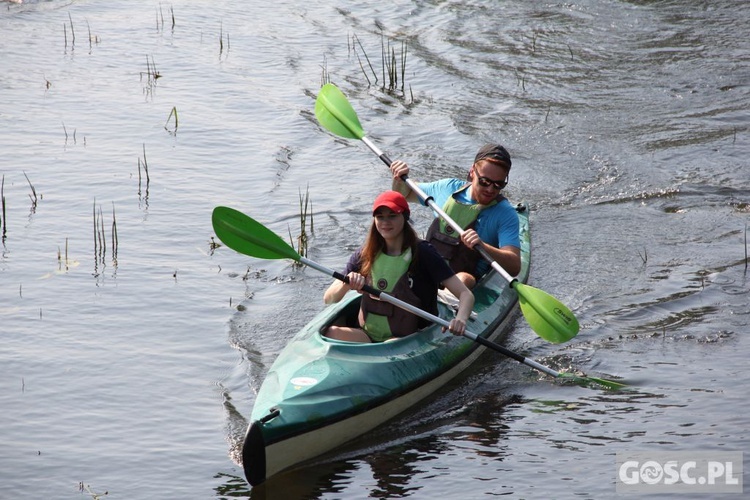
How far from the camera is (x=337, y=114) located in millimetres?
7578

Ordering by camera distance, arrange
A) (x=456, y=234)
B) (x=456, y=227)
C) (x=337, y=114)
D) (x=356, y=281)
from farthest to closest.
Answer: (x=337, y=114), (x=456, y=234), (x=456, y=227), (x=356, y=281)

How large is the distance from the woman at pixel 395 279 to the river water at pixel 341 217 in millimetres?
510

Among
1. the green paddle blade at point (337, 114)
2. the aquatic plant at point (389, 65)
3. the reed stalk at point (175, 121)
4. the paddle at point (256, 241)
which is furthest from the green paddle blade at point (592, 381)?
the aquatic plant at point (389, 65)

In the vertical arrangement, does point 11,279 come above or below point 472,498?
above

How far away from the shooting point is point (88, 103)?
10.4 m

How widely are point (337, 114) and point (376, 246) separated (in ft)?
8.37

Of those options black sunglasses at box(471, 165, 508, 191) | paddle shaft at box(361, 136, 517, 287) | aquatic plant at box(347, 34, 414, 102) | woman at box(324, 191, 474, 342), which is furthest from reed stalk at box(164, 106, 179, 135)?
woman at box(324, 191, 474, 342)

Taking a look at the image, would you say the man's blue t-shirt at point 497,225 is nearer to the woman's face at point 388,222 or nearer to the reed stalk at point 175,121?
the woman's face at point 388,222

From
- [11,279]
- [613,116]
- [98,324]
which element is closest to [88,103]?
[11,279]

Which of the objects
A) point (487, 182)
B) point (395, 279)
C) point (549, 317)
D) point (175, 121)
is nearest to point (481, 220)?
point (487, 182)

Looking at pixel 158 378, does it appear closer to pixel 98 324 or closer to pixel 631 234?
pixel 98 324

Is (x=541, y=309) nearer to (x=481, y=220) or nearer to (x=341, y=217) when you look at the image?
(x=481, y=220)

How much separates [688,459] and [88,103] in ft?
24.6

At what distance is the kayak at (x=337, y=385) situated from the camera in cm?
465
